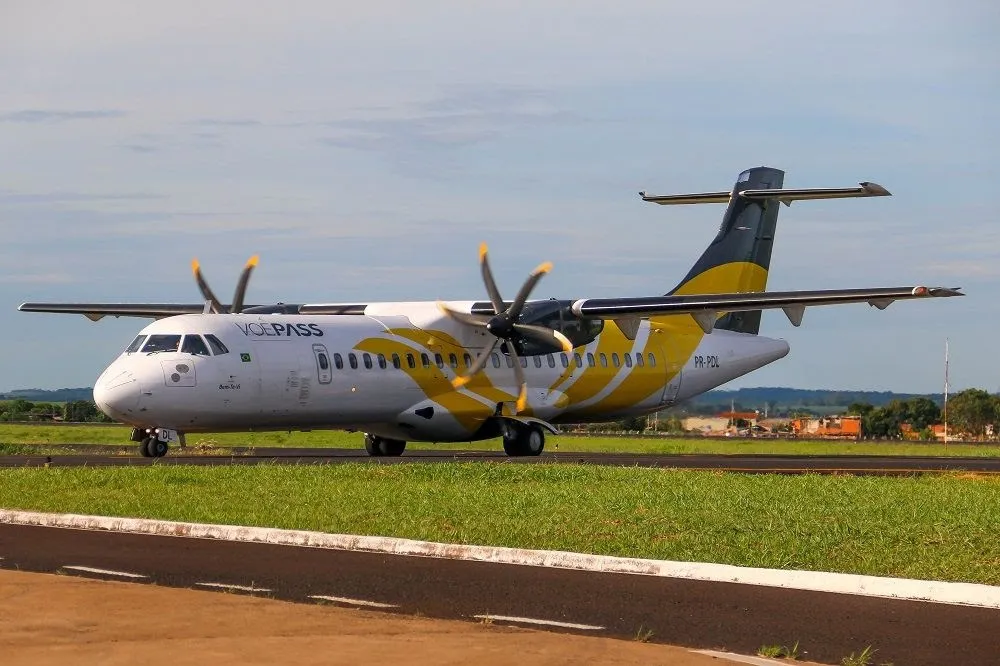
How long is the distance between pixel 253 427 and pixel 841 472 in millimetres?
12098

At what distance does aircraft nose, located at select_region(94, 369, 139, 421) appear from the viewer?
1168 inches

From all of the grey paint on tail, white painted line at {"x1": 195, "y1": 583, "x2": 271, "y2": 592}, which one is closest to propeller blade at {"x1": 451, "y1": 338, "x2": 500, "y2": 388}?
the grey paint on tail

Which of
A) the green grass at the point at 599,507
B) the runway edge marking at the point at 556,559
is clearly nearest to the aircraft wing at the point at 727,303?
the green grass at the point at 599,507

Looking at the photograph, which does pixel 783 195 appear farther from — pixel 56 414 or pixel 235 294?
pixel 56 414

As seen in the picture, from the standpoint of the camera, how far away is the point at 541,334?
35406 millimetres

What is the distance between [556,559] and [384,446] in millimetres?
23578

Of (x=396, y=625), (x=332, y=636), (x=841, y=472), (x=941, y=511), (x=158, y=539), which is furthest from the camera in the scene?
(x=841, y=472)

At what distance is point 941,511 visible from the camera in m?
18.2

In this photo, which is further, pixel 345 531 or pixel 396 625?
pixel 345 531

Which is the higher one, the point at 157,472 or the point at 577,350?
the point at 577,350

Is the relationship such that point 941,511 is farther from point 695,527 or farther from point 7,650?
point 7,650

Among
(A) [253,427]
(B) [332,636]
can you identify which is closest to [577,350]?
(A) [253,427]

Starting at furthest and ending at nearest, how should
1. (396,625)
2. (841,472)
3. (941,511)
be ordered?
(841,472) < (941,511) < (396,625)

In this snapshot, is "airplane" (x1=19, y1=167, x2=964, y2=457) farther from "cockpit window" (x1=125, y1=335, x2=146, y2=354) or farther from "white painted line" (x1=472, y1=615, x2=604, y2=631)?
"white painted line" (x1=472, y1=615, x2=604, y2=631)
